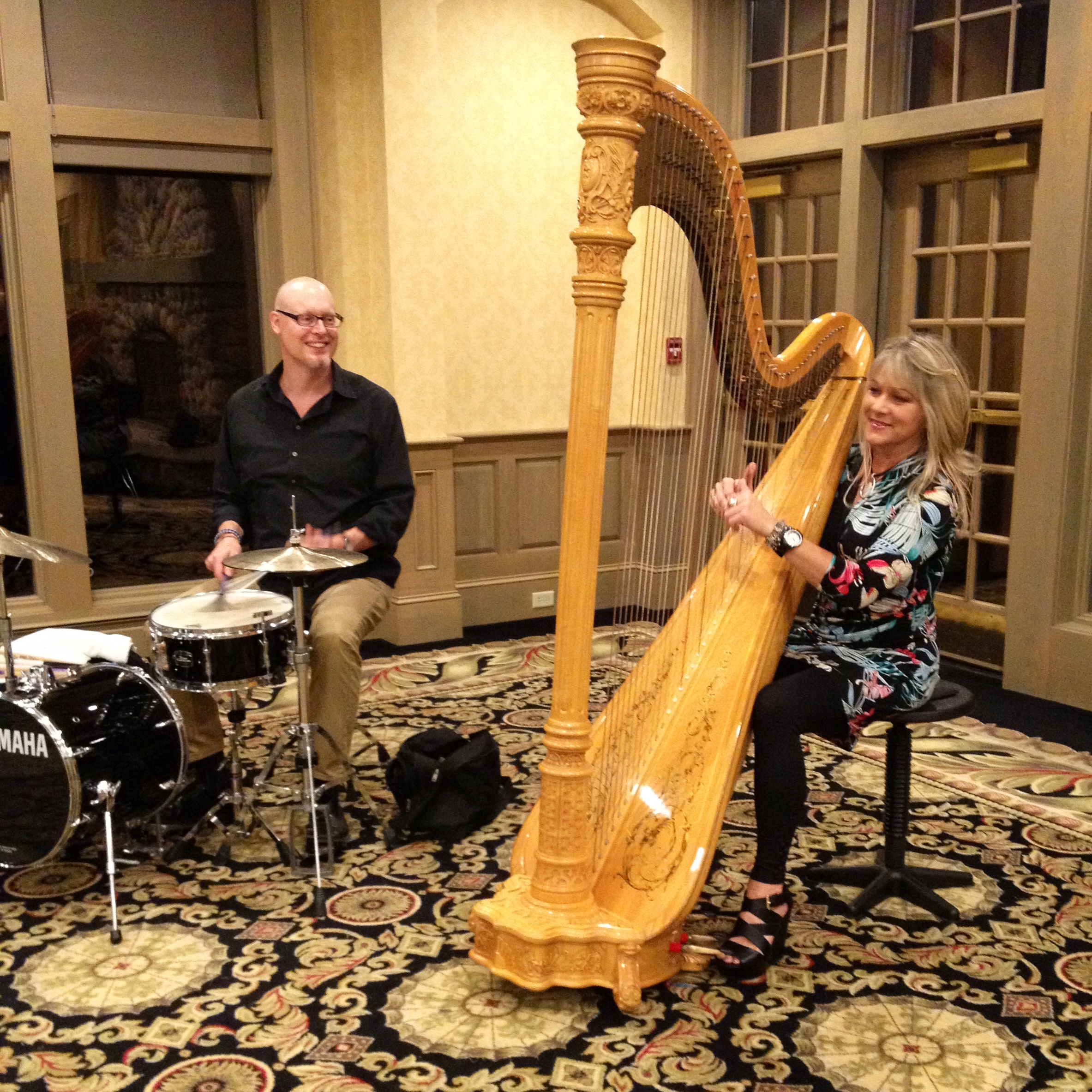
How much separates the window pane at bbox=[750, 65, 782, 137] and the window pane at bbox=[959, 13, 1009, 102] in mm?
954

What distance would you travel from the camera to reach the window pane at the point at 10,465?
4.66 m

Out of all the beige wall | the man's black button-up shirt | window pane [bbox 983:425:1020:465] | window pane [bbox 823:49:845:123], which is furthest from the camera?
window pane [bbox 823:49:845:123]

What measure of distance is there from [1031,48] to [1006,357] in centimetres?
114

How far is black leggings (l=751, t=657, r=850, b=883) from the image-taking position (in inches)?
99.0

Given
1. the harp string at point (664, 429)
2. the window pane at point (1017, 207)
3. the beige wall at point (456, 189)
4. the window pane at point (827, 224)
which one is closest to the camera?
the harp string at point (664, 429)

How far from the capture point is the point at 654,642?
288cm

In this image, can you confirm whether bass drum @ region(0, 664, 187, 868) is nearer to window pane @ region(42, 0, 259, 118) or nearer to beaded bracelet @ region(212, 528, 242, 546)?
beaded bracelet @ region(212, 528, 242, 546)

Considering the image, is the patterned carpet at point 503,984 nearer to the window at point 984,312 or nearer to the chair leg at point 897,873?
the chair leg at point 897,873

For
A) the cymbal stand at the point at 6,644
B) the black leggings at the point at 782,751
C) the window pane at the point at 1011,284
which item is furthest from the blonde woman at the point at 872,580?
the window pane at the point at 1011,284

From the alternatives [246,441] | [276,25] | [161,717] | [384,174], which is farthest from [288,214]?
[161,717]

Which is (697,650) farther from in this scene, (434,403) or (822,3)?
(822,3)

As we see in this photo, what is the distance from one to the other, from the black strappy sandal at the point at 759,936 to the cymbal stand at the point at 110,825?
1.40m

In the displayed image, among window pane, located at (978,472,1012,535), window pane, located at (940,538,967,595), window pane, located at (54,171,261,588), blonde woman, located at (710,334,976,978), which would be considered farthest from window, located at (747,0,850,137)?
blonde woman, located at (710,334,976,978)

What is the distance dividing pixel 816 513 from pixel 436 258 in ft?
9.32
